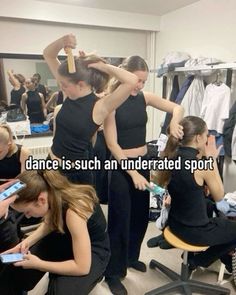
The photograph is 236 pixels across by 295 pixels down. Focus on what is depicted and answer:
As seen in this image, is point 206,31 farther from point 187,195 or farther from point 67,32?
point 187,195

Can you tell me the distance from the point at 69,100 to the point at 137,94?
1.37 feet

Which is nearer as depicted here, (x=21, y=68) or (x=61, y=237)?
(x=61, y=237)

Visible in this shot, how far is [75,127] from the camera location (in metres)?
1.41

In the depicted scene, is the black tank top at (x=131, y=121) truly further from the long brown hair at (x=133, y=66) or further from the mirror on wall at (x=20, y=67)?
the mirror on wall at (x=20, y=67)

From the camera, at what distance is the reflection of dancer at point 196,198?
1523 millimetres

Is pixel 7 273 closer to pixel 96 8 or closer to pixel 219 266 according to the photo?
pixel 219 266

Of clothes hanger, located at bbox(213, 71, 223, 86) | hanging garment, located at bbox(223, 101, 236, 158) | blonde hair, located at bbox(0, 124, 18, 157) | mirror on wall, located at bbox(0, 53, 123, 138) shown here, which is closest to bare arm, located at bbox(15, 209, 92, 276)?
blonde hair, located at bbox(0, 124, 18, 157)

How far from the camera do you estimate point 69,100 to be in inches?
57.6

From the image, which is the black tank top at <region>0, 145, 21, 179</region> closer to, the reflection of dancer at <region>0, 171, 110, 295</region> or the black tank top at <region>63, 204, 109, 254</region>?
the reflection of dancer at <region>0, 171, 110, 295</region>

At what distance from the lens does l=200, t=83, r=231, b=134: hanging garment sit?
2.59m

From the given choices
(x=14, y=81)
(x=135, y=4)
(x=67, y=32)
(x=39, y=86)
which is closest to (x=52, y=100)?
(x=39, y=86)

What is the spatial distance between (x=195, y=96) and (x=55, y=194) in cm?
213

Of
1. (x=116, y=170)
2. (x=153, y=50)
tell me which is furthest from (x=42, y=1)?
(x=116, y=170)

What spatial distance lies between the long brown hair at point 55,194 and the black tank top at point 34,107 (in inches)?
87.5
